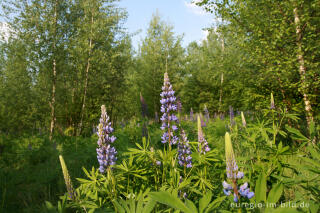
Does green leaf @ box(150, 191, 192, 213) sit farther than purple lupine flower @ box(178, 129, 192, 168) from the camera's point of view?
No

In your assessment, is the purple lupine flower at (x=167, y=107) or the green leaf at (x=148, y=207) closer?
the green leaf at (x=148, y=207)

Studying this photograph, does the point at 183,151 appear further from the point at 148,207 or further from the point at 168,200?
the point at 168,200

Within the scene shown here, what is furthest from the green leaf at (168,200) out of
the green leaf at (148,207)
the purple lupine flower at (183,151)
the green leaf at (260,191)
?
the purple lupine flower at (183,151)

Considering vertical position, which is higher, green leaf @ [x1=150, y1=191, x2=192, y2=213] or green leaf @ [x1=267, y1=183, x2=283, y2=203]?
green leaf @ [x1=150, y1=191, x2=192, y2=213]

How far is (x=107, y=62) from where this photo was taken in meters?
9.50

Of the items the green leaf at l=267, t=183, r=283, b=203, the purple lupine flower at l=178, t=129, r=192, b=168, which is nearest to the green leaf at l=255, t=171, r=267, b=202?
the green leaf at l=267, t=183, r=283, b=203

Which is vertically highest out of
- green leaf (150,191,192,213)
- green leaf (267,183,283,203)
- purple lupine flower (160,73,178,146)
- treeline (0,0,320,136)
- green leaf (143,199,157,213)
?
treeline (0,0,320,136)

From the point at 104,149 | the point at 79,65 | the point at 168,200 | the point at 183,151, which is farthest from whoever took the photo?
the point at 79,65

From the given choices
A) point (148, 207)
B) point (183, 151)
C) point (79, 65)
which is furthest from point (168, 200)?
point (79, 65)

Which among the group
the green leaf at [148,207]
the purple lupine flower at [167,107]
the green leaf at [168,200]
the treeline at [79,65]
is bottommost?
the green leaf at [148,207]

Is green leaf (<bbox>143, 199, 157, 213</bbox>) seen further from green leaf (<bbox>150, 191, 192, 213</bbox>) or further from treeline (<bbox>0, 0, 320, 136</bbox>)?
treeline (<bbox>0, 0, 320, 136</bbox>)

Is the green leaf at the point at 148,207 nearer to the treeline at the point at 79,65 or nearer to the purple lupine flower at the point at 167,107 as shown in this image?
the purple lupine flower at the point at 167,107

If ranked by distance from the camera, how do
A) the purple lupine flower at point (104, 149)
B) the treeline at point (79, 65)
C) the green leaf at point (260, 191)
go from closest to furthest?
the green leaf at point (260, 191), the purple lupine flower at point (104, 149), the treeline at point (79, 65)

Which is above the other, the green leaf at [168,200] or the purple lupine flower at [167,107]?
the purple lupine flower at [167,107]
